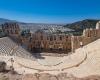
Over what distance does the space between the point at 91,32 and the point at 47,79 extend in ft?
91.3

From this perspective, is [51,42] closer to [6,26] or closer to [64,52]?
[64,52]

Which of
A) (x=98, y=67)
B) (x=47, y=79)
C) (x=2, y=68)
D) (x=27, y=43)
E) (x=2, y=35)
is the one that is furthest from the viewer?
(x=27, y=43)

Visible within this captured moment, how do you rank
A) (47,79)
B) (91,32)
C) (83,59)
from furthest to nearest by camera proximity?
1. (91,32)
2. (83,59)
3. (47,79)

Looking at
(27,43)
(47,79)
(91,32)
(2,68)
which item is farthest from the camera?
(27,43)

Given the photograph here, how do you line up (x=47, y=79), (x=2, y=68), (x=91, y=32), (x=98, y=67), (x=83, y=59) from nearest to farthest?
(x=47, y=79)
(x=2, y=68)
(x=98, y=67)
(x=83, y=59)
(x=91, y=32)

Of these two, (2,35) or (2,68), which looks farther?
(2,35)

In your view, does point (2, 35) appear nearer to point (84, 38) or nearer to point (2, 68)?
point (84, 38)

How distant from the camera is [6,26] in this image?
3953 centimetres

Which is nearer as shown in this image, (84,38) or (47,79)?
(47,79)

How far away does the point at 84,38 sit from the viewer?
35000mm

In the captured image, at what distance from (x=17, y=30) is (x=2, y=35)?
11.3 feet

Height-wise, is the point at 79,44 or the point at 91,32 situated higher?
the point at 91,32

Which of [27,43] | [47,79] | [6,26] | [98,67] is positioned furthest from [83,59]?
[6,26]

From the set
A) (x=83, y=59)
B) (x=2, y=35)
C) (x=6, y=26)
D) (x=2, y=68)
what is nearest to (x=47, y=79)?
(x=2, y=68)
